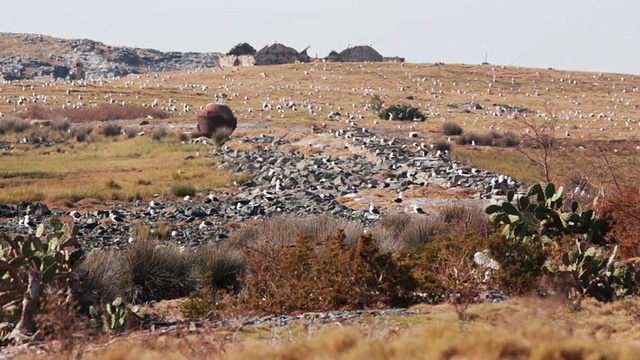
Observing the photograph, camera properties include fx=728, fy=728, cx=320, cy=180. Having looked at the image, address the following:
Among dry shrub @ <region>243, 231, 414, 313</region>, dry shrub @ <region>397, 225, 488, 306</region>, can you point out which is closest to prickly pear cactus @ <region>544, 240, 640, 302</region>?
dry shrub @ <region>397, 225, 488, 306</region>

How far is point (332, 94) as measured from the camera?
196 feet

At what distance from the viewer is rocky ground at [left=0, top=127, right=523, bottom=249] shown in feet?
52.0

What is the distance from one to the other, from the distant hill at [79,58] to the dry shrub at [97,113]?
226ft

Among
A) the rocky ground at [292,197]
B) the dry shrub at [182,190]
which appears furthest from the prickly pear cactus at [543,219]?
the dry shrub at [182,190]

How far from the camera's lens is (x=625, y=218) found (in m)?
10.8

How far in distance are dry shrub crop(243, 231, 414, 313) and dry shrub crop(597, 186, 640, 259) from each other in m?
3.51

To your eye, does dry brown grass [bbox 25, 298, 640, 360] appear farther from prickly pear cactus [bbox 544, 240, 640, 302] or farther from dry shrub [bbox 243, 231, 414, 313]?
prickly pear cactus [bbox 544, 240, 640, 302]

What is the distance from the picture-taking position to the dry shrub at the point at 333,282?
26.9ft

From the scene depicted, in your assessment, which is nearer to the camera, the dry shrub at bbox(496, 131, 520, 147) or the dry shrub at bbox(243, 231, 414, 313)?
the dry shrub at bbox(243, 231, 414, 313)

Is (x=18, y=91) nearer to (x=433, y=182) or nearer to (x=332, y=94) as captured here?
(x=332, y=94)

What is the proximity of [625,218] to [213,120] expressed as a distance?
26774 millimetres

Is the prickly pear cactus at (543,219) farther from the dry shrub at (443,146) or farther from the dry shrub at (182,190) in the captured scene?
the dry shrub at (443,146)

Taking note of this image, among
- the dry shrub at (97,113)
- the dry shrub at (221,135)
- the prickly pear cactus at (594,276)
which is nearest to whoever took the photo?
the prickly pear cactus at (594,276)

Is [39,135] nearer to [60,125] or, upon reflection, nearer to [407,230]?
[60,125]
